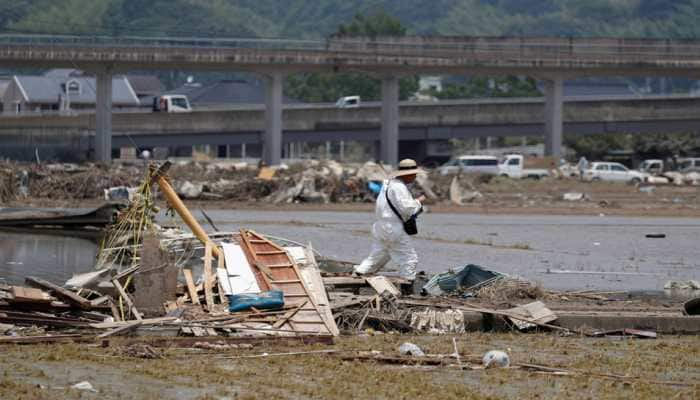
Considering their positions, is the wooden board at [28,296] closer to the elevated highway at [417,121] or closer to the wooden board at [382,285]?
the wooden board at [382,285]

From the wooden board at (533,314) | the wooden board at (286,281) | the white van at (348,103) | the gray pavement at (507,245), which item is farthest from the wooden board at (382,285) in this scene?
the white van at (348,103)

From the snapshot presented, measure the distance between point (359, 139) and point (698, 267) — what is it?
216ft

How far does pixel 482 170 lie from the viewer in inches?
2603

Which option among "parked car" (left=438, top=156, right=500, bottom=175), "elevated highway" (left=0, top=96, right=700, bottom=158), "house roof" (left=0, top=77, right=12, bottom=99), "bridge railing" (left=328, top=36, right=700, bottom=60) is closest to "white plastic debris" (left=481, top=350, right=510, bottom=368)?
"parked car" (left=438, top=156, right=500, bottom=175)

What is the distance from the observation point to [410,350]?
13031 millimetres

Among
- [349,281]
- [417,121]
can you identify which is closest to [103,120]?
[417,121]

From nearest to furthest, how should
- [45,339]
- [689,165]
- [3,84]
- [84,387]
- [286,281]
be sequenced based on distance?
[84,387]
[45,339]
[286,281]
[689,165]
[3,84]

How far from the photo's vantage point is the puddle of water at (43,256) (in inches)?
872

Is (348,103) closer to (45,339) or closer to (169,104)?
(169,104)

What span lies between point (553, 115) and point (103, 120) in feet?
83.1

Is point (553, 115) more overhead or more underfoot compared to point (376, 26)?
more underfoot

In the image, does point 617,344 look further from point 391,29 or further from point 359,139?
point 391,29

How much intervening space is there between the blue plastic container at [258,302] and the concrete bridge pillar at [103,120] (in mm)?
52779

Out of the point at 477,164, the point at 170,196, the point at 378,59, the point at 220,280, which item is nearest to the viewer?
the point at 220,280
